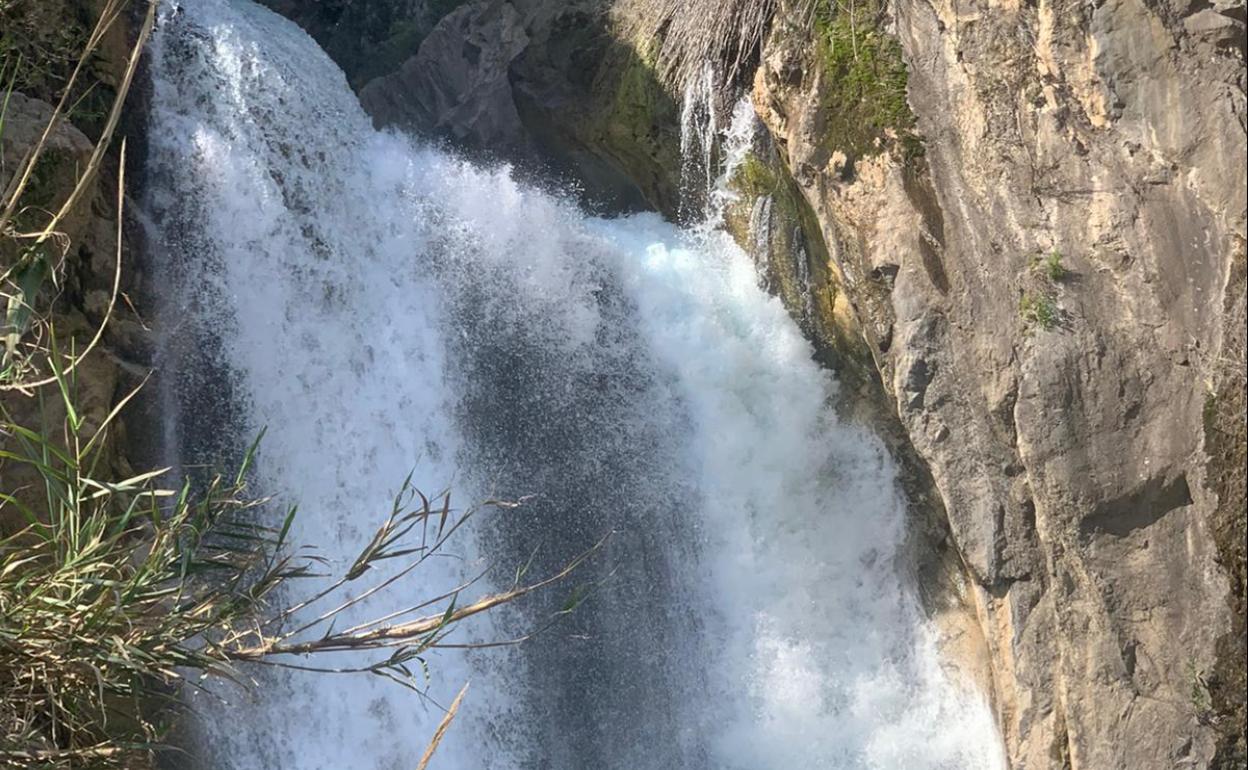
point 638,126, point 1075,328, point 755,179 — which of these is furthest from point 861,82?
point 638,126

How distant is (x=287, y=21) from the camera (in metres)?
9.90

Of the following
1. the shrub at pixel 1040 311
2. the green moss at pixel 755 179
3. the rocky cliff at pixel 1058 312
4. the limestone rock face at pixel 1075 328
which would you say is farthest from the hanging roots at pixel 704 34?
the shrub at pixel 1040 311

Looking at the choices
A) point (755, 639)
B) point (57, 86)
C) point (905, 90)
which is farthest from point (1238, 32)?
point (57, 86)

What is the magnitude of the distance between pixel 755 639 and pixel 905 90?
3270 mm

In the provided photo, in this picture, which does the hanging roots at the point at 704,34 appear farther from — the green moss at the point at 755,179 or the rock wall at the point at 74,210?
the rock wall at the point at 74,210

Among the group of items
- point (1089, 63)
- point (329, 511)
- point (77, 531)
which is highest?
point (1089, 63)

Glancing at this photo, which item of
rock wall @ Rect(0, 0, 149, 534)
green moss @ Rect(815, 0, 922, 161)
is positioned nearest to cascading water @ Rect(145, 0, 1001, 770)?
rock wall @ Rect(0, 0, 149, 534)

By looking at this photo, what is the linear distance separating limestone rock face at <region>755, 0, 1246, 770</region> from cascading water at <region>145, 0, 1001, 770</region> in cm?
102

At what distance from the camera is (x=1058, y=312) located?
228 inches

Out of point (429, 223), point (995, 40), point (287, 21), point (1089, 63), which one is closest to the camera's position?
point (1089, 63)

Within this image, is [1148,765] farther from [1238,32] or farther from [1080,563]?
[1238,32]

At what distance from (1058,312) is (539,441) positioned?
3.23 meters

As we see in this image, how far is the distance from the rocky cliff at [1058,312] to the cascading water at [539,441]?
0.67 m

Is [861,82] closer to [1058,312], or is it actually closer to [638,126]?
[1058,312]
